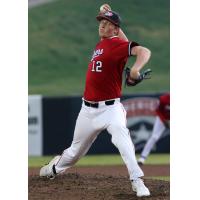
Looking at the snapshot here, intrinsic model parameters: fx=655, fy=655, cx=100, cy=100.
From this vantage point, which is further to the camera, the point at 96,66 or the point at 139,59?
the point at 96,66

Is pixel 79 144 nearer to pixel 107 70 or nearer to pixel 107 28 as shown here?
pixel 107 70

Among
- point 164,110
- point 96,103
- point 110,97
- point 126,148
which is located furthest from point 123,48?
point 164,110

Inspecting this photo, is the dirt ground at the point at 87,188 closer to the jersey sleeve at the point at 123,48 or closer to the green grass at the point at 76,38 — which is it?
the jersey sleeve at the point at 123,48

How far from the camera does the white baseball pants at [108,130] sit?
6.79 m

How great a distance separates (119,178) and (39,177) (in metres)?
1.05

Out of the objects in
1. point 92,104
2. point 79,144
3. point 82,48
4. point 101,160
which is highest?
point 82,48

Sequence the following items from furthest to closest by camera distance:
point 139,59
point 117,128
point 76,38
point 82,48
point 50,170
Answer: point 76,38 < point 82,48 < point 50,170 < point 117,128 < point 139,59

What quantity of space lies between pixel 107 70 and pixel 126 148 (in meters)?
0.86

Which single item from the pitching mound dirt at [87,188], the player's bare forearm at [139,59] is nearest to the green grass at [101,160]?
the pitching mound dirt at [87,188]

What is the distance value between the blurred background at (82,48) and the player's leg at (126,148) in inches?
351

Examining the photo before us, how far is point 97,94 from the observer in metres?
7.07

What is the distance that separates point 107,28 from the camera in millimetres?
7129

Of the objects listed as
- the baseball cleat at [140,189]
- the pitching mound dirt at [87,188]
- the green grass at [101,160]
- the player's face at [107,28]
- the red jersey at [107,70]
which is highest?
the player's face at [107,28]
